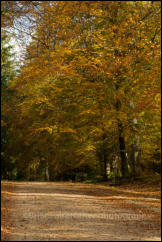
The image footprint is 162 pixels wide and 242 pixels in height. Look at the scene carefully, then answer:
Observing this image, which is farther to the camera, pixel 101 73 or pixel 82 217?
pixel 101 73

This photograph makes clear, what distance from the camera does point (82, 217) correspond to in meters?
9.59

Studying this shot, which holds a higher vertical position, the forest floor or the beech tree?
the beech tree

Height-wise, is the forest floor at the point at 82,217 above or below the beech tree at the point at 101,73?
below

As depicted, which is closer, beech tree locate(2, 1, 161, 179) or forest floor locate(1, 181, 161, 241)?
forest floor locate(1, 181, 161, 241)

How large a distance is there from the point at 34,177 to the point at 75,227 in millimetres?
25254

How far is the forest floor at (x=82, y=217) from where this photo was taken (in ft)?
25.6

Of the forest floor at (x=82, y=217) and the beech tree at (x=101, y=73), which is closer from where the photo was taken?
the forest floor at (x=82, y=217)

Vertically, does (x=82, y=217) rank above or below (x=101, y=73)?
below

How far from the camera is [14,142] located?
2936cm

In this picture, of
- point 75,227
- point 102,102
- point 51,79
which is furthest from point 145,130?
point 75,227

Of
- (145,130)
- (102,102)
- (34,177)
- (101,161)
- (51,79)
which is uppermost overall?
(51,79)

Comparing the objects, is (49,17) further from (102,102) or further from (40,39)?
(102,102)

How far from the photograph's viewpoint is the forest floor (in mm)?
7805

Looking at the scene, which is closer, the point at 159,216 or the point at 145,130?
the point at 159,216
